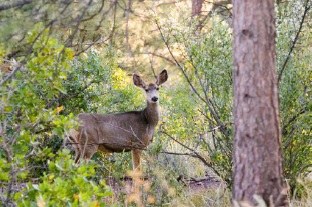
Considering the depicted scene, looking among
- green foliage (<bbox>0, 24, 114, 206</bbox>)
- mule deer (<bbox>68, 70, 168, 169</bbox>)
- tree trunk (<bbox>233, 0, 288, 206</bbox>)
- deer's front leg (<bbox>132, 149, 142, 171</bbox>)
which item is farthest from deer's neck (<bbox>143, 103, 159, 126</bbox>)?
tree trunk (<bbox>233, 0, 288, 206</bbox>)

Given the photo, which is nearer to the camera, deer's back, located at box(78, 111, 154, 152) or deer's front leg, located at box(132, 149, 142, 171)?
deer's back, located at box(78, 111, 154, 152)

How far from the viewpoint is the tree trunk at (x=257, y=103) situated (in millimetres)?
5875

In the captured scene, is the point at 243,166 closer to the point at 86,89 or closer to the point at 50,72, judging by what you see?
the point at 50,72

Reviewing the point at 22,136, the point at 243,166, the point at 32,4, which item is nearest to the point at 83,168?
the point at 22,136

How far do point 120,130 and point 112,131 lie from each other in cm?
17

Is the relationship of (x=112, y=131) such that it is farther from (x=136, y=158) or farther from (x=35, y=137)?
(x=35, y=137)

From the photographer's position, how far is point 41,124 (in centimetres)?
634

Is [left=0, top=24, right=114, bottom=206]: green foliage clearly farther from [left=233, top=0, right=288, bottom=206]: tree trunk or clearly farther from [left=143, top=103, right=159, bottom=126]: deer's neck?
[left=143, top=103, right=159, bottom=126]: deer's neck

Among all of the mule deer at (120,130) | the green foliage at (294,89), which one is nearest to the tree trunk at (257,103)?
the green foliage at (294,89)

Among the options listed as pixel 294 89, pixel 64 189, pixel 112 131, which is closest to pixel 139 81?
pixel 112 131

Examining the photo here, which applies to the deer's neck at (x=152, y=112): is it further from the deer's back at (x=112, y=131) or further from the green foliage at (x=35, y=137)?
the green foliage at (x=35, y=137)

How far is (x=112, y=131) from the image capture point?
11461 mm

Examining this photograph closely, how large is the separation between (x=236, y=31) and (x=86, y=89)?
18.1 ft

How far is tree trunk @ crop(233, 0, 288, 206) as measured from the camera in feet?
19.3
